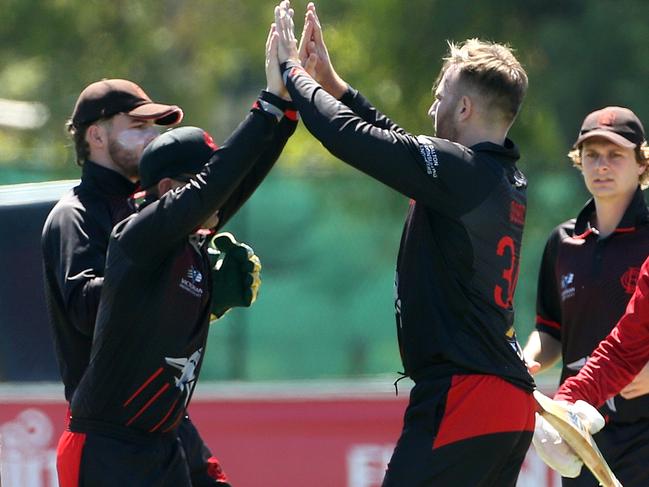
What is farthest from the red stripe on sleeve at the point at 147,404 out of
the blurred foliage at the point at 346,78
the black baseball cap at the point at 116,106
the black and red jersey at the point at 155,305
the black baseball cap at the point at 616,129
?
the blurred foliage at the point at 346,78

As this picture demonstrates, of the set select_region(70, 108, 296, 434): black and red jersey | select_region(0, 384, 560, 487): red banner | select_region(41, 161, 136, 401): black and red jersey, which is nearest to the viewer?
select_region(70, 108, 296, 434): black and red jersey

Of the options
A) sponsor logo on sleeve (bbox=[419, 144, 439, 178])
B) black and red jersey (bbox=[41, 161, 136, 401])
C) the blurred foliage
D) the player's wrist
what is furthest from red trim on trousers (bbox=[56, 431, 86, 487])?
the blurred foliage

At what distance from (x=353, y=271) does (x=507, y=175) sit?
5374 millimetres

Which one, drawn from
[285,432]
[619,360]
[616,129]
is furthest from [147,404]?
[285,432]

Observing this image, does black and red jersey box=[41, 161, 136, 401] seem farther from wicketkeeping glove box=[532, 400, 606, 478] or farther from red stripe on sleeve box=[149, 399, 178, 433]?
wicketkeeping glove box=[532, 400, 606, 478]

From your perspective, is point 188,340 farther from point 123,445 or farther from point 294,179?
point 294,179

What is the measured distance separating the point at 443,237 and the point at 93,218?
1.31 metres

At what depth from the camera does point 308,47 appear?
493 cm

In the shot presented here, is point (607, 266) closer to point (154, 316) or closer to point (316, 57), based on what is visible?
point (316, 57)

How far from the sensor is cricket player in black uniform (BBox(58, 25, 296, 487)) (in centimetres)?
431

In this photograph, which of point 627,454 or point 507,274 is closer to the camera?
point 507,274

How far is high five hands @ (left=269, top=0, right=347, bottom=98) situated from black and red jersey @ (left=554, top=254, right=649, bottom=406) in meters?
1.33

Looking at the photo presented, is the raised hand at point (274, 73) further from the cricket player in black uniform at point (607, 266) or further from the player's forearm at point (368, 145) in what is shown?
the cricket player in black uniform at point (607, 266)

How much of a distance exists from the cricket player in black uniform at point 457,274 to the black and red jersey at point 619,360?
337 millimetres
